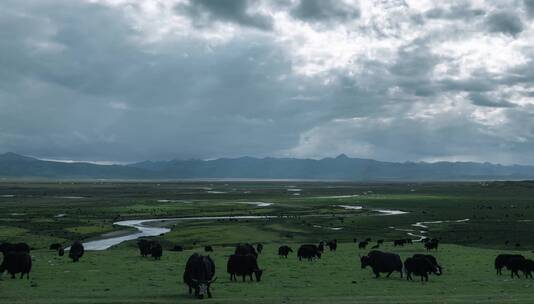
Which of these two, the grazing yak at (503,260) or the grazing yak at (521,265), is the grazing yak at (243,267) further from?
the grazing yak at (521,265)

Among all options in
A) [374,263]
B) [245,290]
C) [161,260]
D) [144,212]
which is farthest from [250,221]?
[245,290]

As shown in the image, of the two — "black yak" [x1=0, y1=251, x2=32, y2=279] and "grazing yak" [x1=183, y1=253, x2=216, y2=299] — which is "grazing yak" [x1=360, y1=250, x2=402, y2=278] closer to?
"grazing yak" [x1=183, y1=253, x2=216, y2=299]

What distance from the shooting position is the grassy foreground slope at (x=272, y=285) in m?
22.4

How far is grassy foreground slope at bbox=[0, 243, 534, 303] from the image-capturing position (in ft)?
73.4

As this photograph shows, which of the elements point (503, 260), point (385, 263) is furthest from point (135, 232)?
point (503, 260)

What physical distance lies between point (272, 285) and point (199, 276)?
5.17 meters

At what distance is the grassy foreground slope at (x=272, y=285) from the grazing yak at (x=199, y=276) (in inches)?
24.6

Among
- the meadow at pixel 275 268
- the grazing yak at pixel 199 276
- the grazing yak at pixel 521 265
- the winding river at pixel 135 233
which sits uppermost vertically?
the grazing yak at pixel 199 276

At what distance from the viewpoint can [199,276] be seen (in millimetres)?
23812

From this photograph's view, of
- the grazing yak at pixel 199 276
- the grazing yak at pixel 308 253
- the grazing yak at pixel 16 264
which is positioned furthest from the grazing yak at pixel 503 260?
the grazing yak at pixel 16 264

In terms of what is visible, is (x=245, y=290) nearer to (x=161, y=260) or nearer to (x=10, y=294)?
(x=10, y=294)

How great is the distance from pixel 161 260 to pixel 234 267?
12.2 m

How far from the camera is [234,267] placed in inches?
1156

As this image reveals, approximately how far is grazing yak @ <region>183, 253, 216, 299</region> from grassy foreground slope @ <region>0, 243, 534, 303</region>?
2.05ft
